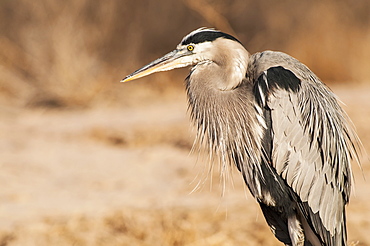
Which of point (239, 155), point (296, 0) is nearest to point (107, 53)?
point (296, 0)

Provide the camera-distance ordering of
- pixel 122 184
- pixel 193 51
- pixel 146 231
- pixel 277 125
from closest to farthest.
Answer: pixel 277 125, pixel 193 51, pixel 146 231, pixel 122 184

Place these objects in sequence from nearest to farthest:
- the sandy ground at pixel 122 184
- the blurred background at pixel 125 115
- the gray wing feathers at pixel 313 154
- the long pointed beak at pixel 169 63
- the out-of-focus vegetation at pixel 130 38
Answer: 1. the gray wing feathers at pixel 313 154
2. the long pointed beak at pixel 169 63
3. the sandy ground at pixel 122 184
4. the blurred background at pixel 125 115
5. the out-of-focus vegetation at pixel 130 38

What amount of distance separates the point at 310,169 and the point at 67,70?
6.53m

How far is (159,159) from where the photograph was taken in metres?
6.98

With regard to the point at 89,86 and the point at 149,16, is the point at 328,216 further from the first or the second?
the point at 149,16

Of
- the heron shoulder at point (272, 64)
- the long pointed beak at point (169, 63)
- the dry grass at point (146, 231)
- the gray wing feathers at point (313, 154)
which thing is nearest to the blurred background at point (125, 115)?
the dry grass at point (146, 231)

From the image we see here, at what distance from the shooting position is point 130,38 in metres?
10.4

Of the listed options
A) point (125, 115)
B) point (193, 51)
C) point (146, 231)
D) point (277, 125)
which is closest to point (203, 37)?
point (193, 51)

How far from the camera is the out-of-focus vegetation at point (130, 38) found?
9398mm

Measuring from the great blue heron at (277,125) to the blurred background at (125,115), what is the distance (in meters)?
0.93

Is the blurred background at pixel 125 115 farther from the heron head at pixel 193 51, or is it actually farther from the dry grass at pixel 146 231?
the heron head at pixel 193 51

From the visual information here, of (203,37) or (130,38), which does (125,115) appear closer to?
(130,38)

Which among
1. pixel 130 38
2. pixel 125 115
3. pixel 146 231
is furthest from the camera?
pixel 130 38

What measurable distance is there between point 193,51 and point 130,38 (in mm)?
7207
